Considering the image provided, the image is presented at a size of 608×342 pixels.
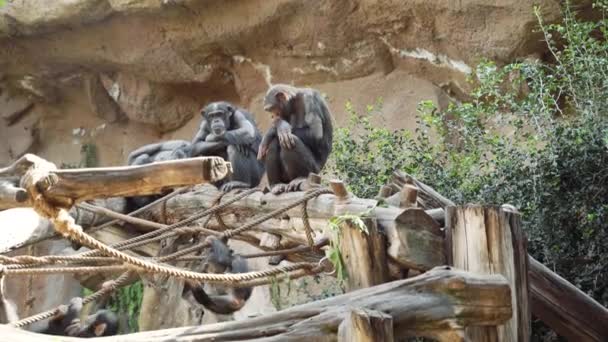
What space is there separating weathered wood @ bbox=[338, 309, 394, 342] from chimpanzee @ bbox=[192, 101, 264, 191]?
4.74 metres

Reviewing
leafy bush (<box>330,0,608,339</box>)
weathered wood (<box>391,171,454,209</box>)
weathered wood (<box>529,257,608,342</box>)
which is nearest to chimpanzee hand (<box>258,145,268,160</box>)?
leafy bush (<box>330,0,608,339</box>)

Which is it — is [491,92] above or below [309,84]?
below

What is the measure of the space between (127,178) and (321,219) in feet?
9.71

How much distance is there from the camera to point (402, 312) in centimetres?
336

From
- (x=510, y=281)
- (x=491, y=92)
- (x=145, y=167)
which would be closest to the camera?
(x=145, y=167)

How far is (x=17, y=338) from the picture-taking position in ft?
10.3

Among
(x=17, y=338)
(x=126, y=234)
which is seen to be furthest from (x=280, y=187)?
(x=17, y=338)

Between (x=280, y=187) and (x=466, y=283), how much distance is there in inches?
126

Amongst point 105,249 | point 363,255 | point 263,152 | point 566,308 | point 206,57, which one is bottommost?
point 566,308

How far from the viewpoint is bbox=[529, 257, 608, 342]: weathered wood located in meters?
4.17

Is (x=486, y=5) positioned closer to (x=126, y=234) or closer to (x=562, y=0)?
(x=562, y=0)

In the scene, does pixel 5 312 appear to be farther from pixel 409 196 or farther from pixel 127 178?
pixel 409 196

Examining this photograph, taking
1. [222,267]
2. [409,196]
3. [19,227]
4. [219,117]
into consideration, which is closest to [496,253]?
[409,196]

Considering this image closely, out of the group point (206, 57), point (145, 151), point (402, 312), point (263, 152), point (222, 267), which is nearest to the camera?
point (402, 312)
